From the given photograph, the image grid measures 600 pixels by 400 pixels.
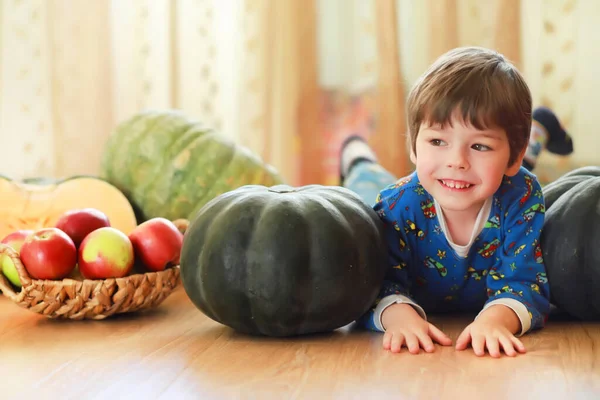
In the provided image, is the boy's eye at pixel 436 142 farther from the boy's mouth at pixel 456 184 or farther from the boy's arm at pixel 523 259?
the boy's arm at pixel 523 259

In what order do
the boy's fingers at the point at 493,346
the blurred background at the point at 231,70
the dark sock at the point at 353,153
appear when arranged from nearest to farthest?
the boy's fingers at the point at 493,346 < the dark sock at the point at 353,153 < the blurred background at the point at 231,70

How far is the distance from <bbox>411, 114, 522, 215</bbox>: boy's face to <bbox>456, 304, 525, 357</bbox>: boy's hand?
20cm

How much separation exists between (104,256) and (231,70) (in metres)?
1.50

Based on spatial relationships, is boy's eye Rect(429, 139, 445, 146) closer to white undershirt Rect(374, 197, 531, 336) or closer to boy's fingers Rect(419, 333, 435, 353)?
white undershirt Rect(374, 197, 531, 336)

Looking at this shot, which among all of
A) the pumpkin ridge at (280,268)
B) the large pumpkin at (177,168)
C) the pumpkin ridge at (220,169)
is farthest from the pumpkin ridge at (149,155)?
the pumpkin ridge at (280,268)

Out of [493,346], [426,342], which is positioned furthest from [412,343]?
[493,346]

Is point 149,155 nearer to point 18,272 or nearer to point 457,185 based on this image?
point 18,272

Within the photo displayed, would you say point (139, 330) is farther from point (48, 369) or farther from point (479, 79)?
point (479, 79)

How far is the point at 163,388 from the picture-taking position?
111 centimetres

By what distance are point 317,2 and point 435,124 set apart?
62.4 inches

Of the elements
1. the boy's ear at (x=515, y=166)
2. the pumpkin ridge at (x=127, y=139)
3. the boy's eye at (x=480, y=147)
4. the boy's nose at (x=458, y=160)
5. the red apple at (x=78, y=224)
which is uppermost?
the boy's eye at (x=480, y=147)

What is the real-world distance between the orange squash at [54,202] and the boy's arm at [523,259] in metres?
1.04

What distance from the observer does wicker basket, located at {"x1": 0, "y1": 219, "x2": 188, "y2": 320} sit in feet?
4.82

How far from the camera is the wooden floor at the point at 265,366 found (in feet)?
3.56
